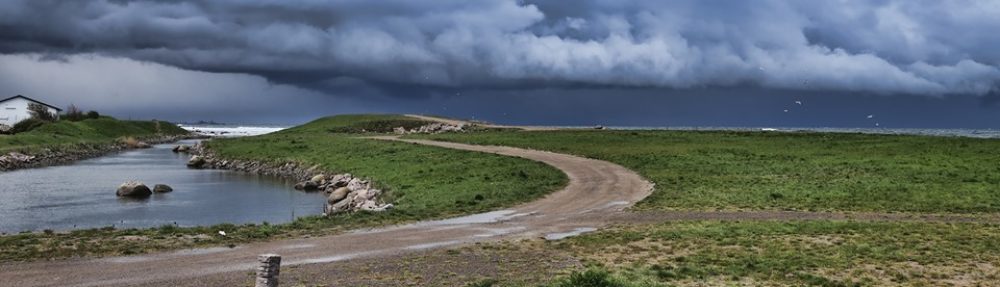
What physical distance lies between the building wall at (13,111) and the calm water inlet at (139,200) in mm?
99347

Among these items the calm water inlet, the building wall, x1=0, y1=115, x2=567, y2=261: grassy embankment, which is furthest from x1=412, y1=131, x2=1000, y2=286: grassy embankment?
the building wall

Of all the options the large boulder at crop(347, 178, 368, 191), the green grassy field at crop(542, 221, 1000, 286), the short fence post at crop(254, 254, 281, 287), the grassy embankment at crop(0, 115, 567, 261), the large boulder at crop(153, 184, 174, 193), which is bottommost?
the large boulder at crop(153, 184, 174, 193)

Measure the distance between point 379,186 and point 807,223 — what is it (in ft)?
105

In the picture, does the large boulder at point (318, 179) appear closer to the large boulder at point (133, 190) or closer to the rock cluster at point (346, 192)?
the rock cluster at point (346, 192)

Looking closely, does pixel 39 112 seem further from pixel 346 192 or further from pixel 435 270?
pixel 435 270

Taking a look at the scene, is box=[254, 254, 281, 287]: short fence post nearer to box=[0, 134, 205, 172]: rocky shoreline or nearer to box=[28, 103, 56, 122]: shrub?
box=[0, 134, 205, 172]: rocky shoreline

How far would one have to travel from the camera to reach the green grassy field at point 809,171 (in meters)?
36.8

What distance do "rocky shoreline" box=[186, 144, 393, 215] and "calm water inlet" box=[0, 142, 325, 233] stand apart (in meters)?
1.60

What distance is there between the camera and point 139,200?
50.7m

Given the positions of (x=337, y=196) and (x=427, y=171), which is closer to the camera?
(x=337, y=196)

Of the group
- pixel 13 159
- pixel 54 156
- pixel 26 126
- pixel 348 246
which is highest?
pixel 26 126

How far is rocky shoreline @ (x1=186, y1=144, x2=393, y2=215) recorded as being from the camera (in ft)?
148

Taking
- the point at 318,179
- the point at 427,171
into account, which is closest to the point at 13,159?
the point at 318,179

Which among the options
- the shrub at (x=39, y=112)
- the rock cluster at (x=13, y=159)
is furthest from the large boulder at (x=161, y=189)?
the shrub at (x=39, y=112)
